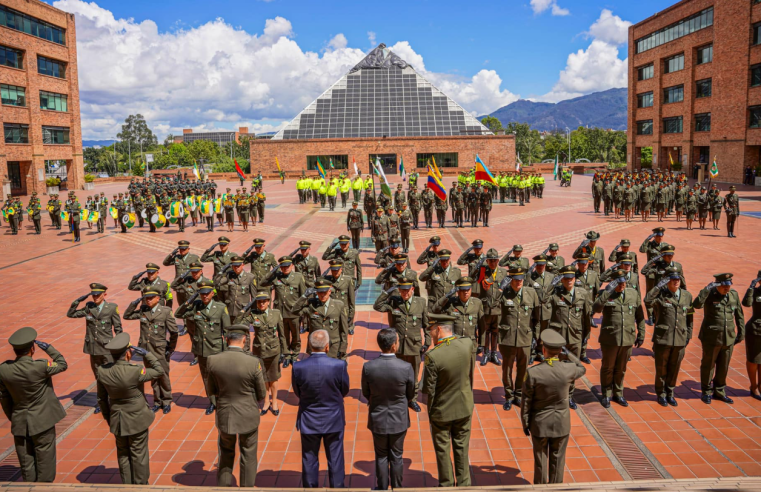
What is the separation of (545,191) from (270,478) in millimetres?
33743

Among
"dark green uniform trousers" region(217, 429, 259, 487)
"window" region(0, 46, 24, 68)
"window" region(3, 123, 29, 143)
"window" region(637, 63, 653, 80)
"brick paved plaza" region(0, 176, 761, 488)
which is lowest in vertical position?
"brick paved plaza" region(0, 176, 761, 488)

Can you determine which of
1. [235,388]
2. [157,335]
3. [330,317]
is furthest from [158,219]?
[235,388]

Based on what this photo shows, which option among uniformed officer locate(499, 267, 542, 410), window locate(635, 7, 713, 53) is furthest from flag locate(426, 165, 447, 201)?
window locate(635, 7, 713, 53)

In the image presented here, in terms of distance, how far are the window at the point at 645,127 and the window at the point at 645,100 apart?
4.60ft

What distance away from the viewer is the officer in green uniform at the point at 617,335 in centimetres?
660

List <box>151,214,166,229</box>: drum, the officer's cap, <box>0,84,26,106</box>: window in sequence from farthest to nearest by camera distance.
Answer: <box>0,84,26,106</box>: window, <box>151,214,166,229</box>: drum, the officer's cap

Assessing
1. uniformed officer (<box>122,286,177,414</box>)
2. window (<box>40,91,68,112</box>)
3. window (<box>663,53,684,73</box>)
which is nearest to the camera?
uniformed officer (<box>122,286,177,414</box>)

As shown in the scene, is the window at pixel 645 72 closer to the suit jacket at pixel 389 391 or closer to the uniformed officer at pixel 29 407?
the suit jacket at pixel 389 391

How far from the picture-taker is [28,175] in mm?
39812

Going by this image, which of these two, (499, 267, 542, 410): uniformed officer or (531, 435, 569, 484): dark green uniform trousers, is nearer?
(531, 435, 569, 484): dark green uniform trousers

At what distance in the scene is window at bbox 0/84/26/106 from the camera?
121ft

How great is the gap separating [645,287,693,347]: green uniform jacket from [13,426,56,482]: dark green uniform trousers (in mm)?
6681

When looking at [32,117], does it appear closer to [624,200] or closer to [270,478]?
[624,200]

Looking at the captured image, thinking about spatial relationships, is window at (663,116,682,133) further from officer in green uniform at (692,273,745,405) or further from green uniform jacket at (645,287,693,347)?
green uniform jacket at (645,287,693,347)
